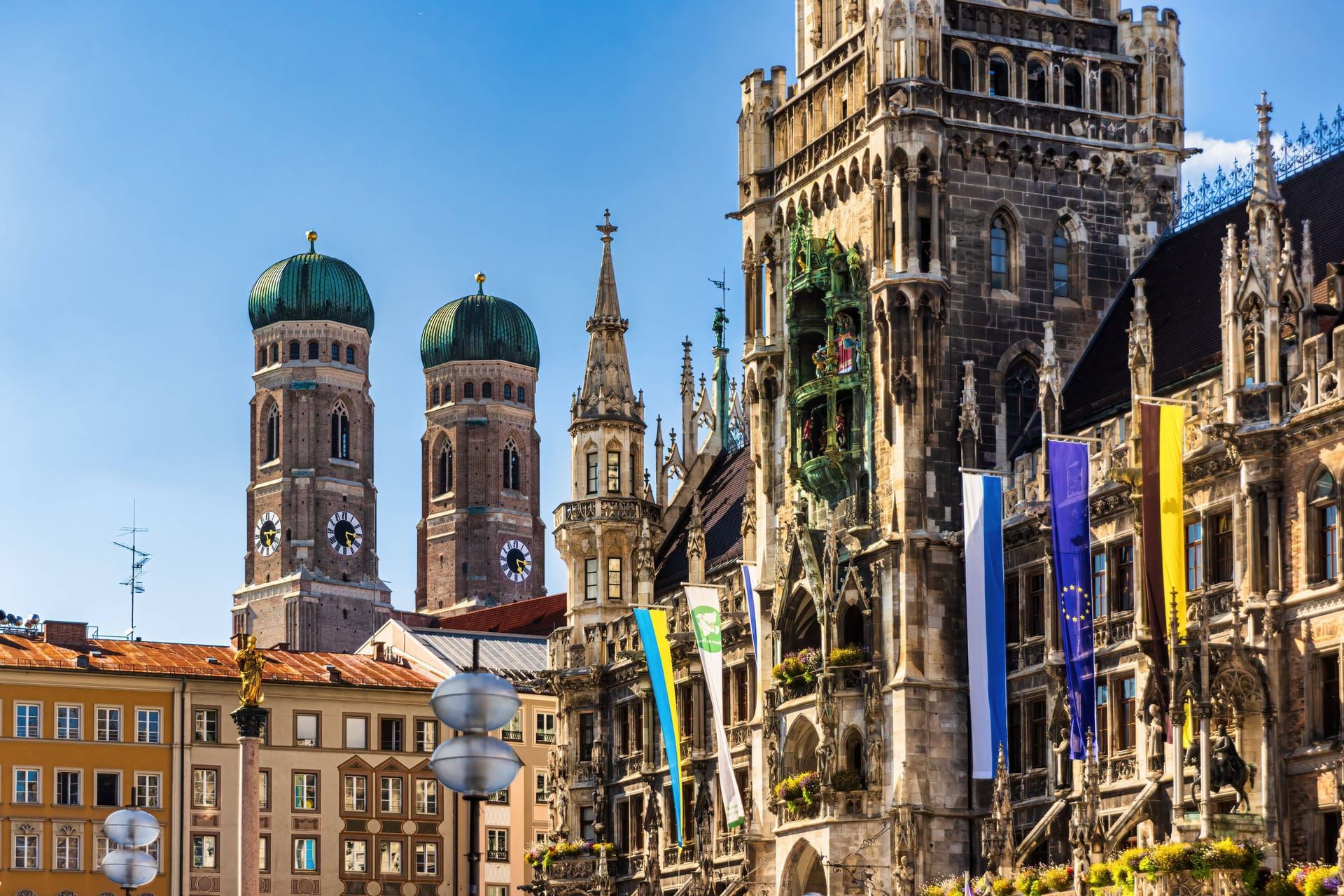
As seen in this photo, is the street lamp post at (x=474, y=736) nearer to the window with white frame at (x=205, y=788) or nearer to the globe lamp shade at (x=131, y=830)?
the globe lamp shade at (x=131, y=830)

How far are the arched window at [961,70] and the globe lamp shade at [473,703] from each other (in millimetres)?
44758

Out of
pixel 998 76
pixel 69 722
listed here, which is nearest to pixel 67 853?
pixel 69 722

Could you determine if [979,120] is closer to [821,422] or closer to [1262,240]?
[821,422]

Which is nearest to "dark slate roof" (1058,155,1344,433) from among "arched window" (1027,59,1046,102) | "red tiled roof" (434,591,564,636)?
"arched window" (1027,59,1046,102)

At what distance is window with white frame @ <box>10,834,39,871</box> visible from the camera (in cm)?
A: 10325

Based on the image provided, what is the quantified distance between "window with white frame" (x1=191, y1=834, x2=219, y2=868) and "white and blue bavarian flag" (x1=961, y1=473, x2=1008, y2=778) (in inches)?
1850

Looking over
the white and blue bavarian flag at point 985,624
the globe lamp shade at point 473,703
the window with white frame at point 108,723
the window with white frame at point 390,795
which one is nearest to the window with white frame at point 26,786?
the window with white frame at point 108,723

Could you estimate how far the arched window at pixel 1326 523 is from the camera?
5753 cm

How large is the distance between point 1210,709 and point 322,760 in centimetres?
5913

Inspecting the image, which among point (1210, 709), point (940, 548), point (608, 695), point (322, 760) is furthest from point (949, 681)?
point (322, 760)

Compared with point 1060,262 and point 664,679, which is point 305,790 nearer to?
point 664,679

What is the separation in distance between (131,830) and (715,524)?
4991 cm

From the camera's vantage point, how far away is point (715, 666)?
262 ft

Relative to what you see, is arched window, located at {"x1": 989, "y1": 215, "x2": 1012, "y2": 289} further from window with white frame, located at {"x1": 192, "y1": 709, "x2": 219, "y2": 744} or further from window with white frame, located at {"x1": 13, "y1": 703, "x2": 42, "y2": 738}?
window with white frame, located at {"x1": 13, "y1": 703, "x2": 42, "y2": 738}
